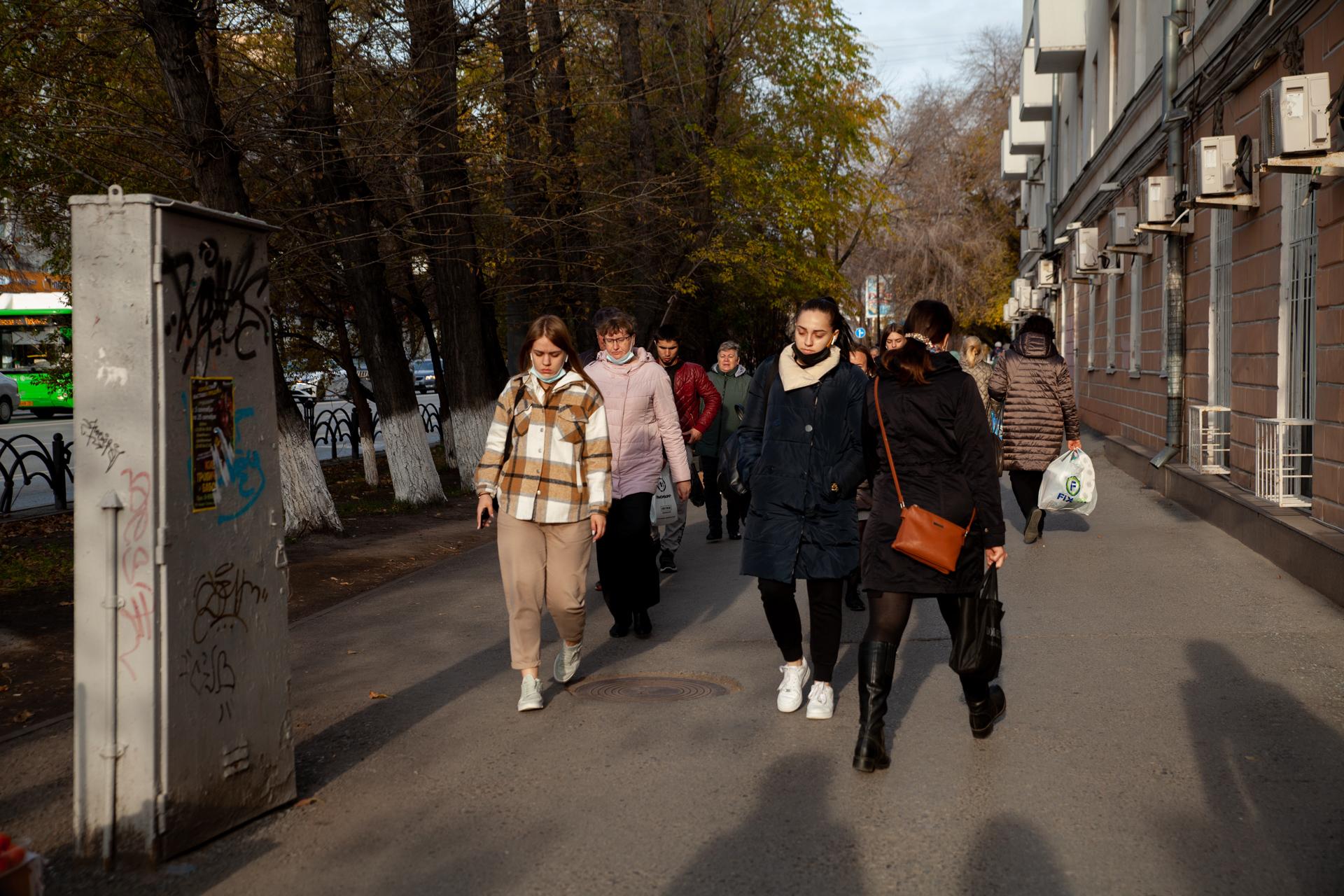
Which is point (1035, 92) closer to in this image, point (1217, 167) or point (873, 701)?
point (1217, 167)

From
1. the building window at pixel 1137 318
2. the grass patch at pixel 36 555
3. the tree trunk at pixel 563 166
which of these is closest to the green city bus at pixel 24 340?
the tree trunk at pixel 563 166

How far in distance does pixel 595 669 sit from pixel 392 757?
171cm

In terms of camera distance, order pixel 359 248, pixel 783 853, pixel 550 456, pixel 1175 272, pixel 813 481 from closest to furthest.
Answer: pixel 783 853
pixel 813 481
pixel 550 456
pixel 359 248
pixel 1175 272

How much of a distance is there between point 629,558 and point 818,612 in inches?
81.0

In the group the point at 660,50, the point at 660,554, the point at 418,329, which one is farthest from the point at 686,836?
the point at 418,329

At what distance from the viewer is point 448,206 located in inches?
587

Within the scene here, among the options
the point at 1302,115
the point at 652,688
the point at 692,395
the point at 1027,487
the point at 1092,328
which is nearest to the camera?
the point at 652,688

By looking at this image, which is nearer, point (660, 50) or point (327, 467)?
point (660, 50)

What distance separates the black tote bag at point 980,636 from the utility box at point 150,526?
263 cm

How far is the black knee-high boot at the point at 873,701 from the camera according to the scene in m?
5.07

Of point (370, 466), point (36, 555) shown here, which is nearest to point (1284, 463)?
point (36, 555)

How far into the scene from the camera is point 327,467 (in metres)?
23.8

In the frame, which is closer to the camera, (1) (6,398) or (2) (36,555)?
(2) (36,555)

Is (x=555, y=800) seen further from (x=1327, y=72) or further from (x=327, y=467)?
(x=327, y=467)
